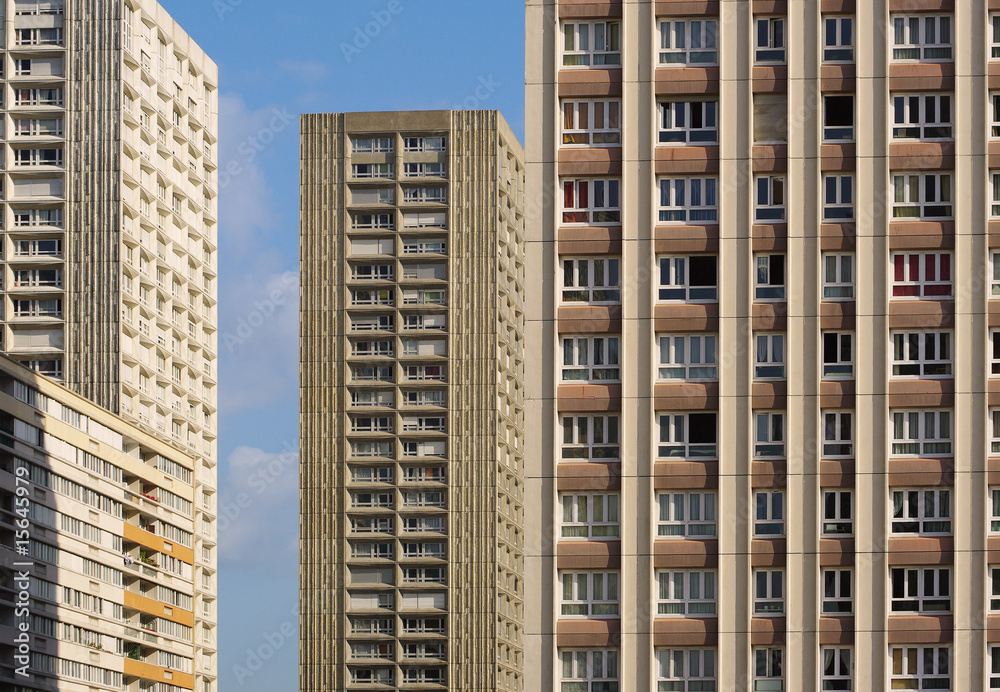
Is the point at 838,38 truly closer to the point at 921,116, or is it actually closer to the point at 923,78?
the point at 923,78

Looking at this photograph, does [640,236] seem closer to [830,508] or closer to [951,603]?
[830,508]

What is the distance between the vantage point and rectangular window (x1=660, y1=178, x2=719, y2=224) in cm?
6419

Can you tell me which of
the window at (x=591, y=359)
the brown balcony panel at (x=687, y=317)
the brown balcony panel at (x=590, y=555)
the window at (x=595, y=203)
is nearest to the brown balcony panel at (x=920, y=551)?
the brown balcony panel at (x=590, y=555)

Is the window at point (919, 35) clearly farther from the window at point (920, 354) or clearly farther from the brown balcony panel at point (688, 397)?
the brown balcony panel at point (688, 397)

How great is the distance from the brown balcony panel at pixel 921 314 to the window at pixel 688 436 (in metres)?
8.28

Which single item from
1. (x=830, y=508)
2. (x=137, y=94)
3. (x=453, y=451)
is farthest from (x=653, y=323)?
(x=453, y=451)

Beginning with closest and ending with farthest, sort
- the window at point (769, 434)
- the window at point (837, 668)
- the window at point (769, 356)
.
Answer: the window at point (837, 668) < the window at point (769, 434) < the window at point (769, 356)

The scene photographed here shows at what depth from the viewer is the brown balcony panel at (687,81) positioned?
6462cm

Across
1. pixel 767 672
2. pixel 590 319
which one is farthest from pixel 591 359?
pixel 767 672

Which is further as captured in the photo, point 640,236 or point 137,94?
point 137,94

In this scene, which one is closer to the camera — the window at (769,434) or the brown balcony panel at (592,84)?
the window at (769,434)

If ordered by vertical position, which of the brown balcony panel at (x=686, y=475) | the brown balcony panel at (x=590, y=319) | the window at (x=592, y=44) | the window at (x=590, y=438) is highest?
the window at (x=592, y=44)

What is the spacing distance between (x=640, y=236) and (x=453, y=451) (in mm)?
85216

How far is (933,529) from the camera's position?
61375 mm
